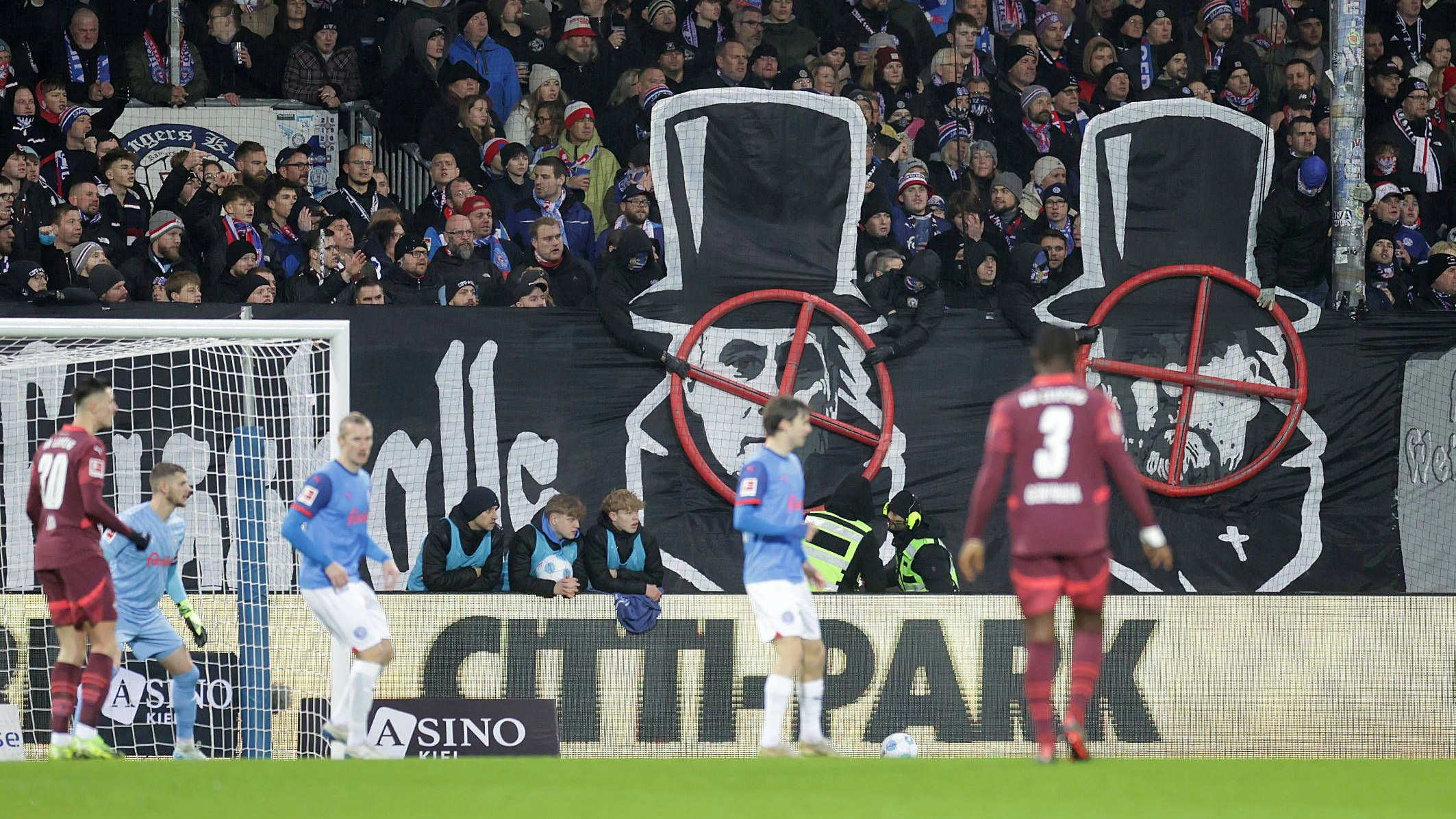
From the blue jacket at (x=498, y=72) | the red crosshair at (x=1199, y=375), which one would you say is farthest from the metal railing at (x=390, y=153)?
the red crosshair at (x=1199, y=375)

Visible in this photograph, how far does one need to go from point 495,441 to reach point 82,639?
392 cm

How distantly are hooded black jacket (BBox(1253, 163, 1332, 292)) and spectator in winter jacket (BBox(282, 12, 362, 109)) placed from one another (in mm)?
7248

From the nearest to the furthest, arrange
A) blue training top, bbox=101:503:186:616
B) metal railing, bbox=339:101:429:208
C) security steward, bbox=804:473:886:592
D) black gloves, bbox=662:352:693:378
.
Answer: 1. blue training top, bbox=101:503:186:616
2. security steward, bbox=804:473:886:592
3. black gloves, bbox=662:352:693:378
4. metal railing, bbox=339:101:429:208

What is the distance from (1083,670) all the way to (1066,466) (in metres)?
0.81

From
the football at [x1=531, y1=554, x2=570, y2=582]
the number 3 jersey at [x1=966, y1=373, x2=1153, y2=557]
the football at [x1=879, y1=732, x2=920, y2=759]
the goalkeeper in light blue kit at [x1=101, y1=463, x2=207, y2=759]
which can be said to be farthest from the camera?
the football at [x1=531, y1=554, x2=570, y2=582]

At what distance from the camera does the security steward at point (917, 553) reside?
37.1 ft

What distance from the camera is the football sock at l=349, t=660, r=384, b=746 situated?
28.8ft

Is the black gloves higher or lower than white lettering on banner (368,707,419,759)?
higher

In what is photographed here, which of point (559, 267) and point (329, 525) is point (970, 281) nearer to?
point (559, 267)

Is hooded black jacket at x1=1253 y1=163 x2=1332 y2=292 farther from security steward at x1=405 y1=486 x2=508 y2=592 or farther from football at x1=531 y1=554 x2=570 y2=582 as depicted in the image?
security steward at x1=405 y1=486 x2=508 y2=592

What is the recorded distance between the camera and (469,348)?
39.7ft

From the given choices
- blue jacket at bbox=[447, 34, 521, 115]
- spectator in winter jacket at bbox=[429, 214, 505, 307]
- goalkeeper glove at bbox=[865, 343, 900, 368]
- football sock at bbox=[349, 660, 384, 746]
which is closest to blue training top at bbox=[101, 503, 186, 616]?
football sock at bbox=[349, 660, 384, 746]

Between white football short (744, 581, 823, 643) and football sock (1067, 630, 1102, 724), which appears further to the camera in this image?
white football short (744, 581, 823, 643)

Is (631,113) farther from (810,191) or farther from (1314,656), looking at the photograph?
(1314,656)
